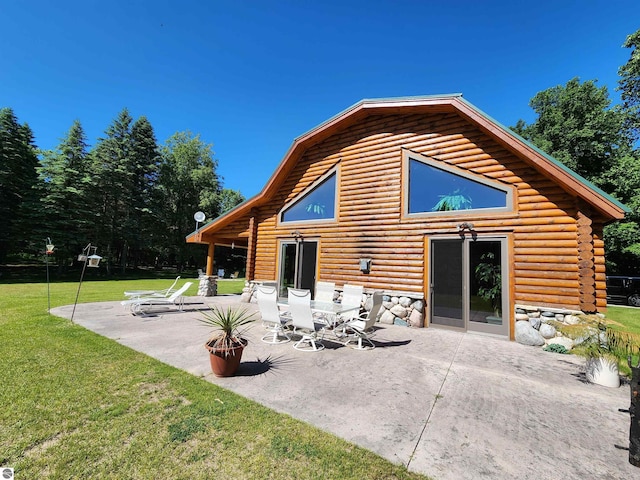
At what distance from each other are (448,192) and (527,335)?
3.99 meters

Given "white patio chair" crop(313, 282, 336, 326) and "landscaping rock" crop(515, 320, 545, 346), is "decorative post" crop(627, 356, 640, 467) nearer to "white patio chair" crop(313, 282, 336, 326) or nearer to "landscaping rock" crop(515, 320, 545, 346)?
"landscaping rock" crop(515, 320, 545, 346)

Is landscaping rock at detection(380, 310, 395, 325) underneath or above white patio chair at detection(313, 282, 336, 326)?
underneath

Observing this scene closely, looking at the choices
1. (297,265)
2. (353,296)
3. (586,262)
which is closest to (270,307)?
(353,296)

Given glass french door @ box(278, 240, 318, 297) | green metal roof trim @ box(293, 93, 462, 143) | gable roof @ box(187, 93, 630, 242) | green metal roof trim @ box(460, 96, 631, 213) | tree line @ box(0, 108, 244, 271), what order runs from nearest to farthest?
green metal roof trim @ box(460, 96, 631, 213) → gable roof @ box(187, 93, 630, 242) → green metal roof trim @ box(293, 93, 462, 143) → glass french door @ box(278, 240, 318, 297) → tree line @ box(0, 108, 244, 271)

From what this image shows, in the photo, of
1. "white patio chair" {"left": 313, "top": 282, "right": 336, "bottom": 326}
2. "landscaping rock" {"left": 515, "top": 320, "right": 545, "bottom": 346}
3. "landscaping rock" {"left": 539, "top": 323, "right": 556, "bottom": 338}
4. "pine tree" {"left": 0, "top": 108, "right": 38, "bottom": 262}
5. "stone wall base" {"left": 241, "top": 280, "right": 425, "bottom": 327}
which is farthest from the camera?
"pine tree" {"left": 0, "top": 108, "right": 38, "bottom": 262}

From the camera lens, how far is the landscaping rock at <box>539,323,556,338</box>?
19.6ft

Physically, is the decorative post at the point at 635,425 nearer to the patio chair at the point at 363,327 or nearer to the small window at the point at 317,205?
the patio chair at the point at 363,327

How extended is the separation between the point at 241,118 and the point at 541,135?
23.2 metres

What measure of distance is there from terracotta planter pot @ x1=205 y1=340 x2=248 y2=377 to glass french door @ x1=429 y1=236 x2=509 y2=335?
574 centimetres

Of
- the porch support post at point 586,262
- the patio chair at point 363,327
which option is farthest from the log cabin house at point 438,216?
the patio chair at point 363,327

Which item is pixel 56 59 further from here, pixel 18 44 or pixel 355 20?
pixel 355 20

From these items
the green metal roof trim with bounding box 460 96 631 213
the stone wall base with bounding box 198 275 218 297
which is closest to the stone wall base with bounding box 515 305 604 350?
the green metal roof trim with bounding box 460 96 631 213

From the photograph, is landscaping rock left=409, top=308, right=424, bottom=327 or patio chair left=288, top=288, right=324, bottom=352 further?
landscaping rock left=409, top=308, right=424, bottom=327

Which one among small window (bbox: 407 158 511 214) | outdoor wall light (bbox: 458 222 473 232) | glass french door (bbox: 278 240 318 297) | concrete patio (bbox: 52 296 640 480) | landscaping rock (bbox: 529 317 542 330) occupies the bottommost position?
concrete patio (bbox: 52 296 640 480)
